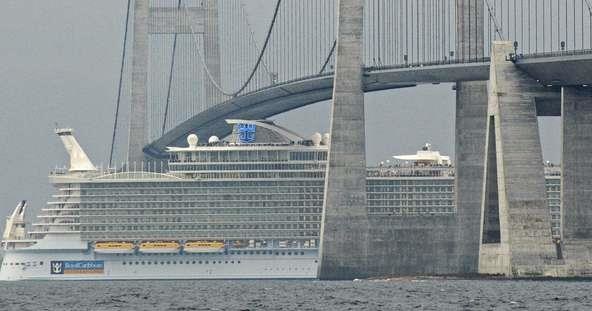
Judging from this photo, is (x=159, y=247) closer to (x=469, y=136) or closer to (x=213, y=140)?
(x=213, y=140)

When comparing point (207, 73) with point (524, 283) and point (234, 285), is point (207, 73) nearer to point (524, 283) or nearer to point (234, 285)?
point (234, 285)

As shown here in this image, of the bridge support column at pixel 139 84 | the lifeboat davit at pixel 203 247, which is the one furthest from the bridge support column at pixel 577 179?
the bridge support column at pixel 139 84

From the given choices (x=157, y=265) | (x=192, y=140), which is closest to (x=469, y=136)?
(x=157, y=265)

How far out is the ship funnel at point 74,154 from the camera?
152 m

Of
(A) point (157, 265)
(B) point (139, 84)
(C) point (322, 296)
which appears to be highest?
(B) point (139, 84)

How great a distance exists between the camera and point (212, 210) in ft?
477

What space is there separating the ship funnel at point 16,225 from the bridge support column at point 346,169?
29082 mm

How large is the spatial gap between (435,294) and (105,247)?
47.4m

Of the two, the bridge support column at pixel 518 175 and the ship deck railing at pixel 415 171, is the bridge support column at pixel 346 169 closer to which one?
the bridge support column at pixel 518 175

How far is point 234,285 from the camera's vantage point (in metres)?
124

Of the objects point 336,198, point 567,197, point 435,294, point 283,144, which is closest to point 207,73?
point 283,144

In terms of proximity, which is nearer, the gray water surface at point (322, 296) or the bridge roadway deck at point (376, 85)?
the gray water surface at point (322, 296)

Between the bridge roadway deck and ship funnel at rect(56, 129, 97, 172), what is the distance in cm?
376

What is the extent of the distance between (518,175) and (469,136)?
14.7 m
